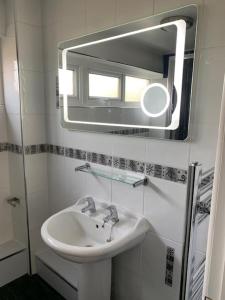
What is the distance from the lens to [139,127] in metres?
1.31

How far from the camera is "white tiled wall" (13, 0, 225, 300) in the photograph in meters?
1.06

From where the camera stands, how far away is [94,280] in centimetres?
141

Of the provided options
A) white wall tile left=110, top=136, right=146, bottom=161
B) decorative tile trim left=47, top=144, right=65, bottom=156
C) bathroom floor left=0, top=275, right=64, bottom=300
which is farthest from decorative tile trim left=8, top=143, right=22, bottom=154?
bathroom floor left=0, top=275, right=64, bottom=300

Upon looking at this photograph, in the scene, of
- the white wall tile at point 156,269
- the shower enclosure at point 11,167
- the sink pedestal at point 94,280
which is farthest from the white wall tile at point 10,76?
the white wall tile at point 156,269

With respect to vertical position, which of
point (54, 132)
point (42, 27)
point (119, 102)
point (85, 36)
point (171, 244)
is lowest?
point (171, 244)

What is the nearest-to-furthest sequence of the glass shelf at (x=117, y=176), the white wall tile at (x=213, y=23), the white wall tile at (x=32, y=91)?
the white wall tile at (x=213, y=23) → the glass shelf at (x=117, y=176) → the white wall tile at (x=32, y=91)

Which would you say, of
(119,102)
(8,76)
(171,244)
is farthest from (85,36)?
(171,244)

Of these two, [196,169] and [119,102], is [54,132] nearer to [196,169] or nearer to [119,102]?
[119,102]

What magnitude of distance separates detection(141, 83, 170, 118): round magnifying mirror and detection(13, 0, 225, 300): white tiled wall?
0.49 ft

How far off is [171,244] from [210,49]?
1015 mm

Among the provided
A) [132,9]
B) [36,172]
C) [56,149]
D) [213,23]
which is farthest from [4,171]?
[213,23]

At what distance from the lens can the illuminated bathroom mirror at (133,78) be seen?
44.3 inches

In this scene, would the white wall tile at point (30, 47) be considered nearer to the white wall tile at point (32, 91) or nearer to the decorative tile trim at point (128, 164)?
the white wall tile at point (32, 91)

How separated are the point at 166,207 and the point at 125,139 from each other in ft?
1.50
